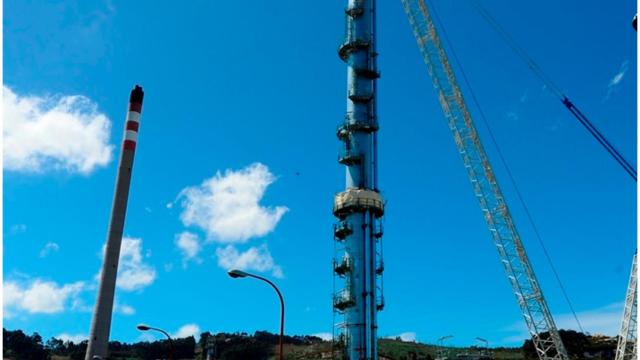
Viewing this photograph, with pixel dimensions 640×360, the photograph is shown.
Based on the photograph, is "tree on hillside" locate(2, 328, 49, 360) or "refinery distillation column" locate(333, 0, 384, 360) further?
"tree on hillside" locate(2, 328, 49, 360)

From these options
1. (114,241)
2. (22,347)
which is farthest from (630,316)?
(22,347)

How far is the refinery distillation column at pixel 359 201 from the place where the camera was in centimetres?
7362

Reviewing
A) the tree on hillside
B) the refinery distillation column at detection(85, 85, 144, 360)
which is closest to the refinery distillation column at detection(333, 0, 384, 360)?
the refinery distillation column at detection(85, 85, 144, 360)

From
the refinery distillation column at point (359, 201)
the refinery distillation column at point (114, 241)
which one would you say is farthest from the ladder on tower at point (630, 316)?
the refinery distillation column at point (114, 241)

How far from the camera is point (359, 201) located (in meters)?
77.0

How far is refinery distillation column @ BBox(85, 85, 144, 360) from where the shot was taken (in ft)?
226

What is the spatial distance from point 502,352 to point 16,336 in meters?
150

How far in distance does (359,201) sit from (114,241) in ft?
98.5

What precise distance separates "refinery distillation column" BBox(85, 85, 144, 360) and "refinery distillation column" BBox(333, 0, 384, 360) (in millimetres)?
26418

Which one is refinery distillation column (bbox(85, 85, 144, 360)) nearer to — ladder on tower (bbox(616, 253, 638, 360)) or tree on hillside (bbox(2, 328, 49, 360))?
ladder on tower (bbox(616, 253, 638, 360))

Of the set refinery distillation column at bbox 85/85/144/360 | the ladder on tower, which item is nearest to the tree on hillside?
refinery distillation column at bbox 85/85/144/360

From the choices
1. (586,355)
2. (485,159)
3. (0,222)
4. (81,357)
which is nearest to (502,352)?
(586,355)

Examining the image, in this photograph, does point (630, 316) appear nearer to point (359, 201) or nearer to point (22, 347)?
point (359, 201)

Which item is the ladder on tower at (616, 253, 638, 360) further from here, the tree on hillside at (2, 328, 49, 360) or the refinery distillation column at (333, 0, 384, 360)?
the tree on hillside at (2, 328, 49, 360)
